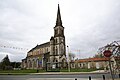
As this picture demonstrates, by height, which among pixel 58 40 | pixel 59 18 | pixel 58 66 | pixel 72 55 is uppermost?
pixel 59 18

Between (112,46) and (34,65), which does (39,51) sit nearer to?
(34,65)

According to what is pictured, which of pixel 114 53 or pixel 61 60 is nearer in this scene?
pixel 114 53

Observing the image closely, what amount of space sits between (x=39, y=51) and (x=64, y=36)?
898 inches

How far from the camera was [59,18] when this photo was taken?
85.1 meters

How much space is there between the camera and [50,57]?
259 feet

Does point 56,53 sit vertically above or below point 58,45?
below

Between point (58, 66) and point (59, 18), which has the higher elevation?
point (59, 18)

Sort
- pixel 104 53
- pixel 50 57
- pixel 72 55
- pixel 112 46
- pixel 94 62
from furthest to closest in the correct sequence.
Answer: pixel 72 55
pixel 50 57
pixel 94 62
pixel 104 53
pixel 112 46

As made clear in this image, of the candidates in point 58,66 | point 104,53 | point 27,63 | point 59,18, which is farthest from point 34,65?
point 104,53

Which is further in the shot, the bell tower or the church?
the bell tower

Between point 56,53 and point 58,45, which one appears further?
point 58,45

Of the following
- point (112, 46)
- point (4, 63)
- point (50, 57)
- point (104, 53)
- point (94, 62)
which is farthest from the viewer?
point (4, 63)

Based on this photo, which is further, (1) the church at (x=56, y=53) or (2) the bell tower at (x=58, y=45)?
(2) the bell tower at (x=58, y=45)

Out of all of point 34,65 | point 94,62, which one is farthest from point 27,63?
point 94,62
